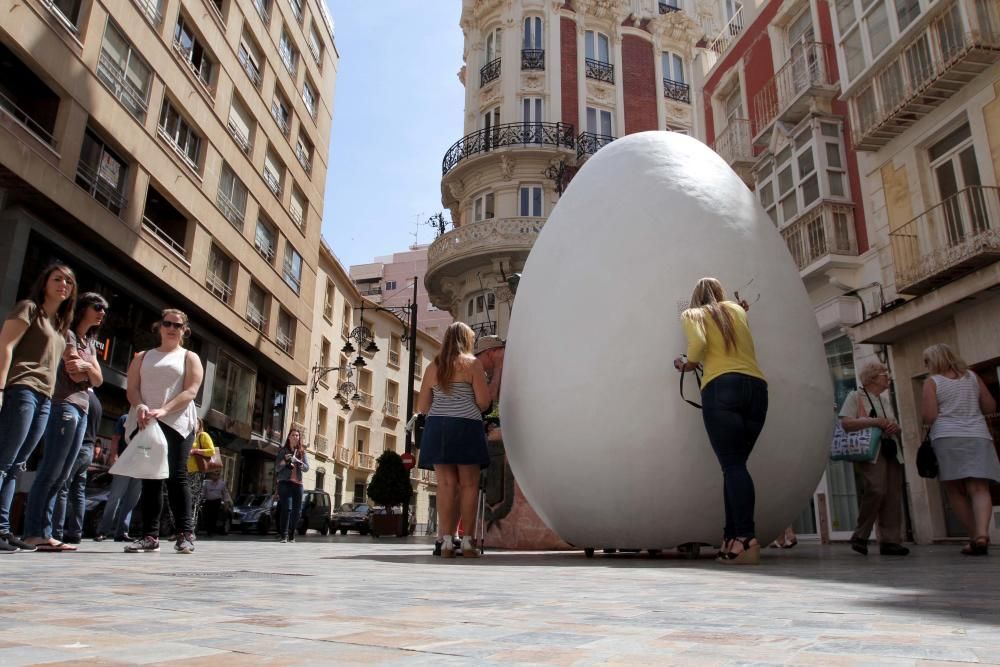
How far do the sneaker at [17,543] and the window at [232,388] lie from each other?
16.0m

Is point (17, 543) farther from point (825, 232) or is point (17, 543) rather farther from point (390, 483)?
point (390, 483)


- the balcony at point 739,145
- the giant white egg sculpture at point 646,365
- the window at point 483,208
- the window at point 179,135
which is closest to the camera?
the giant white egg sculpture at point 646,365

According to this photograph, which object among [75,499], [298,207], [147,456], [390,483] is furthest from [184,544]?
[298,207]

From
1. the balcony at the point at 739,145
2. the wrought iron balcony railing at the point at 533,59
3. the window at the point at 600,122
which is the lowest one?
the balcony at the point at 739,145

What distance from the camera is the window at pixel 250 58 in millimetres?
22109

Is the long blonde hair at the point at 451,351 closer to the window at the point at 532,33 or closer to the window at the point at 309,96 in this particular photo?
the window at the point at 309,96

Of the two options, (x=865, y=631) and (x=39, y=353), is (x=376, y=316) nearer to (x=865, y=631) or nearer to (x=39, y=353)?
(x=39, y=353)

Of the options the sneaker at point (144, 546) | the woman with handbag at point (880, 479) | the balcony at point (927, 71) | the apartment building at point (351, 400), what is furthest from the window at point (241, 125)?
the woman with handbag at point (880, 479)

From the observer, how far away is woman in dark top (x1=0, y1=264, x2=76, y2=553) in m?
4.81

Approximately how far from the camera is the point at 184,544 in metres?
5.30

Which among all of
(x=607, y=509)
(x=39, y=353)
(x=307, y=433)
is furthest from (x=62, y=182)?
(x=307, y=433)

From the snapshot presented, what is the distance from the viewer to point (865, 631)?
1.54 m

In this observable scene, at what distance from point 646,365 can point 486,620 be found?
3.18m

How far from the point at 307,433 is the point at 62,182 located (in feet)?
72.3
